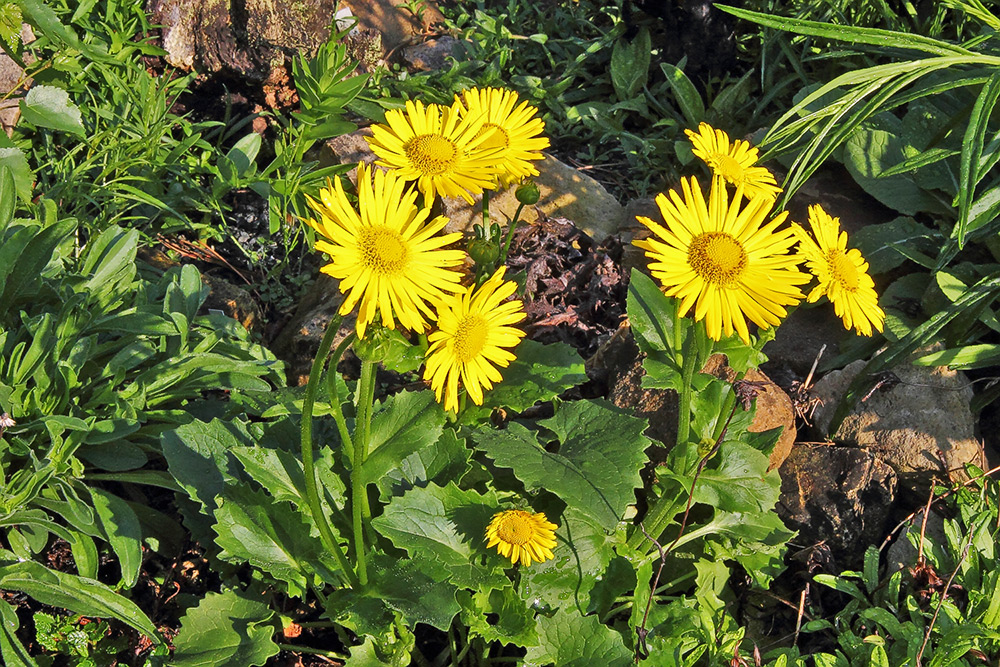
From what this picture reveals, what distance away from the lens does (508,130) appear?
2.27 metres

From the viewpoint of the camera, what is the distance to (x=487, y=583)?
2.10m

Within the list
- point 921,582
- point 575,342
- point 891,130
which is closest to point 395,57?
point 575,342

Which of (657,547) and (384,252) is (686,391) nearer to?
(657,547)

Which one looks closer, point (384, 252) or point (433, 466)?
point (384, 252)

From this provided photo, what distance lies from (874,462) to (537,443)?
3.84 ft

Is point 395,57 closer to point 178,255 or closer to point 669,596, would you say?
point 178,255

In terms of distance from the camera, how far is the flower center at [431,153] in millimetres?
1870

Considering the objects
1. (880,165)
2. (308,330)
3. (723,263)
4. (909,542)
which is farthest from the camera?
(880,165)

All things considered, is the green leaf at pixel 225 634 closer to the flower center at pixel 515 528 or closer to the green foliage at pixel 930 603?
the flower center at pixel 515 528

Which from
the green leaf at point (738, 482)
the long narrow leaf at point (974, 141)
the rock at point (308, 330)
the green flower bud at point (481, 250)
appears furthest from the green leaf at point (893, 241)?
the rock at point (308, 330)

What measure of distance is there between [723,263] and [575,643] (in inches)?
38.3

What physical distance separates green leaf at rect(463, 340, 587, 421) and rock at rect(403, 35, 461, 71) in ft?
8.46

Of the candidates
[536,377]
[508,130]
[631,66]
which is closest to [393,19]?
[631,66]

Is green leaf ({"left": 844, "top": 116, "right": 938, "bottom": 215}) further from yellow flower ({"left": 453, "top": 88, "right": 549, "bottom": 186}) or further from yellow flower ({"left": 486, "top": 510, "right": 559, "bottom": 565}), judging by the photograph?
yellow flower ({"left": 486, "top": 510, "right": 559, "bottom": 565})
